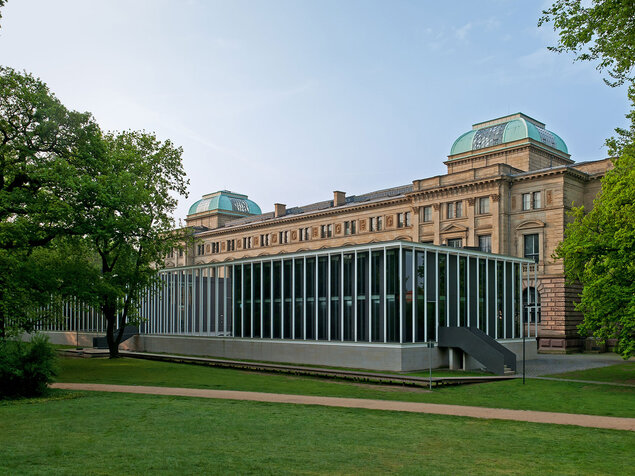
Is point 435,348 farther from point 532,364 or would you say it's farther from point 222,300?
point 222,300

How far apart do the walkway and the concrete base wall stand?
5.30 metres

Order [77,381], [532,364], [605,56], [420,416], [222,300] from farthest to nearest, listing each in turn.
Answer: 1. [222,300]
2. [532,364]
3. [77,381]
4. [605,56]
5. [420,416]

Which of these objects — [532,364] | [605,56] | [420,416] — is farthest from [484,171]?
[420,416]

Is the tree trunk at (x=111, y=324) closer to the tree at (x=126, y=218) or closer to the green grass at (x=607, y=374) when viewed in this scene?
the tree at (x=126, y=218)

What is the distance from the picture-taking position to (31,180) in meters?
30.6

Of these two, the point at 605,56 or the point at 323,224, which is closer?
the point at 605,56

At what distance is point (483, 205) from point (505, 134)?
Result: 1160 centimetres

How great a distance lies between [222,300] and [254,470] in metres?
41.7

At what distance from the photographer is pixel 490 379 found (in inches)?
1247

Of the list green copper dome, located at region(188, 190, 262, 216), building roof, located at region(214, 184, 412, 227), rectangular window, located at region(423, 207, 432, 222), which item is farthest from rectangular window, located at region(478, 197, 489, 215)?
green copper dome, located at region(188, 190, 262, 216)

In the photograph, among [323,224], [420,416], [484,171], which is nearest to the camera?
[420,416]

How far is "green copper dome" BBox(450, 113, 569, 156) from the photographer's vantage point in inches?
2697

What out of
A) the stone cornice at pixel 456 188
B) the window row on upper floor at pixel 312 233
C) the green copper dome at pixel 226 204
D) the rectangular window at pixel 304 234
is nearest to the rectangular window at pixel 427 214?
the stone cornice at pixel 456 188

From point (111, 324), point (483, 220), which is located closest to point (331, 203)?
point (483, 220)
